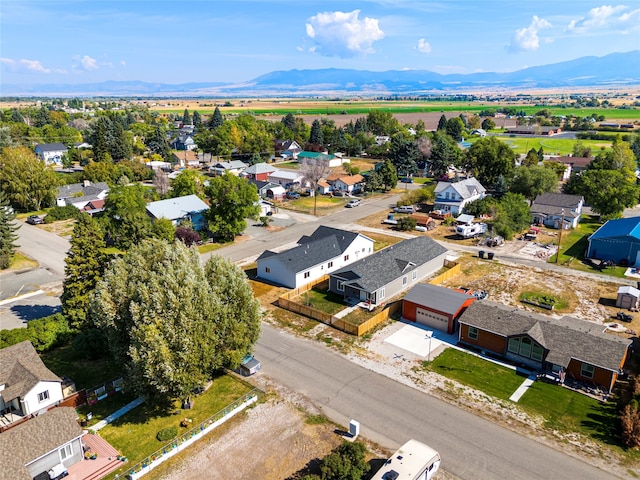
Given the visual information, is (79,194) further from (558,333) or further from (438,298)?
(558,333)

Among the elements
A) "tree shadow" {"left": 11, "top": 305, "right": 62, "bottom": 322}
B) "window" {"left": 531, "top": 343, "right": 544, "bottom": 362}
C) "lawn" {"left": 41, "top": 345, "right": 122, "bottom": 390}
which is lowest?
"tree shadow" {"left": 11, "top": 305, "right": 62, "bottom": 322}

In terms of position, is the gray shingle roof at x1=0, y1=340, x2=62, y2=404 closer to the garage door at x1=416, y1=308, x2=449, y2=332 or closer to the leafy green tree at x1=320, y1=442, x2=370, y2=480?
the leafy green tree at x1=320, y1=442, x2=370, y2=480

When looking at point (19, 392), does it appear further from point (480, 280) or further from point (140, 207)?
point (480, 280)

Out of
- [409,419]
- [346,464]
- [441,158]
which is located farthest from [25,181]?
[441,158]

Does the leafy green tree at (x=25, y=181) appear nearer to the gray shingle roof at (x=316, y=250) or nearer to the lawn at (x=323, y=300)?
the gray shingle roof at (x=316, y=250)

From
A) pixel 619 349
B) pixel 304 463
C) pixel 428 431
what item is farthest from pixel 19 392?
pixel 619 349

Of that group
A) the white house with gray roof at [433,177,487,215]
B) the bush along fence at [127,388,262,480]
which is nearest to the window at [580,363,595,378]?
the bush along fence at [127,388,262,480]

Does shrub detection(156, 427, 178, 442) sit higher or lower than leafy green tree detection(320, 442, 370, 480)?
→ lower
